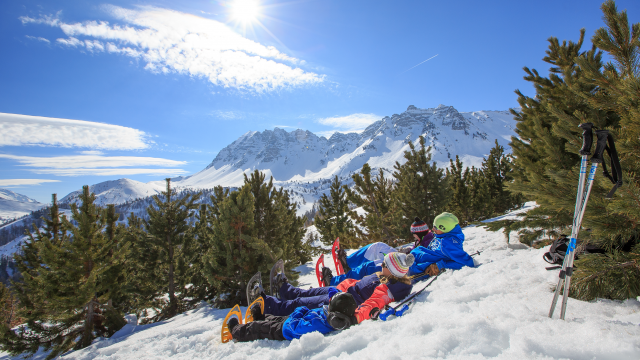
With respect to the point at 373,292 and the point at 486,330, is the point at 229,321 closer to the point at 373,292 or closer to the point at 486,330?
the point at 373,292

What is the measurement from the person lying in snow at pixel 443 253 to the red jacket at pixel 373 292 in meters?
0.99

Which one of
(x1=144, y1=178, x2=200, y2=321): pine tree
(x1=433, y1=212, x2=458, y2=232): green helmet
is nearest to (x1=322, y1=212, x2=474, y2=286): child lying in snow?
(x1=433, y1=212, x2=458, y2=232): green helmet

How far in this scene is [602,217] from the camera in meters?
2.50

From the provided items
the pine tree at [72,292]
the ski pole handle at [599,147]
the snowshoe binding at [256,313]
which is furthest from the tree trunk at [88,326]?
the ski pole handle at [599,147]

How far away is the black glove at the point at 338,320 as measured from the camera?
3410 millimetres

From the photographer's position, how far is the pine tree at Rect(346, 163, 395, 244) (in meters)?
13.8

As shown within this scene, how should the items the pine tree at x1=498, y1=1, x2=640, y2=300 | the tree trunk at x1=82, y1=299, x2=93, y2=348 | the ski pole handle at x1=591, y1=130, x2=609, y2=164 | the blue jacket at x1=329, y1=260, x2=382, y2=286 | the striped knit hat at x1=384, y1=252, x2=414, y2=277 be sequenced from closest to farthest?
the ski pole handle at x1=591, y1=130, x2=609, y2=164
the pine tree at x1=498, y1=1, x2=640, y2=300
the striped knit hat at x1=384, y1=252, x2=414, y2=277
the blue jacket at x1=329, y1=260, x2=382, y2=286
the tree trunk at x1=82, y1=299, x2=93, y2=348

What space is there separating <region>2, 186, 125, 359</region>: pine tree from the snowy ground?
639 cm

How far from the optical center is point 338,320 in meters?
3.44

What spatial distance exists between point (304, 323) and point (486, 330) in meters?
2.27

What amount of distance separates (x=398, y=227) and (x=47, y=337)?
14543 millimetres

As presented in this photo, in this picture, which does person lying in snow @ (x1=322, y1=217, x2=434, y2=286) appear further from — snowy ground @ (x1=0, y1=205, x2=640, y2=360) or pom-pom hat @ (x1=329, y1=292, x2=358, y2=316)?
pom-pom hat @ (x1=329, y1=292, x2=358, y2=316)

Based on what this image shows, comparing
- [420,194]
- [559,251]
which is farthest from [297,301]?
[420,194]

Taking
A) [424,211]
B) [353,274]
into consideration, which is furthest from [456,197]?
[353,274]
